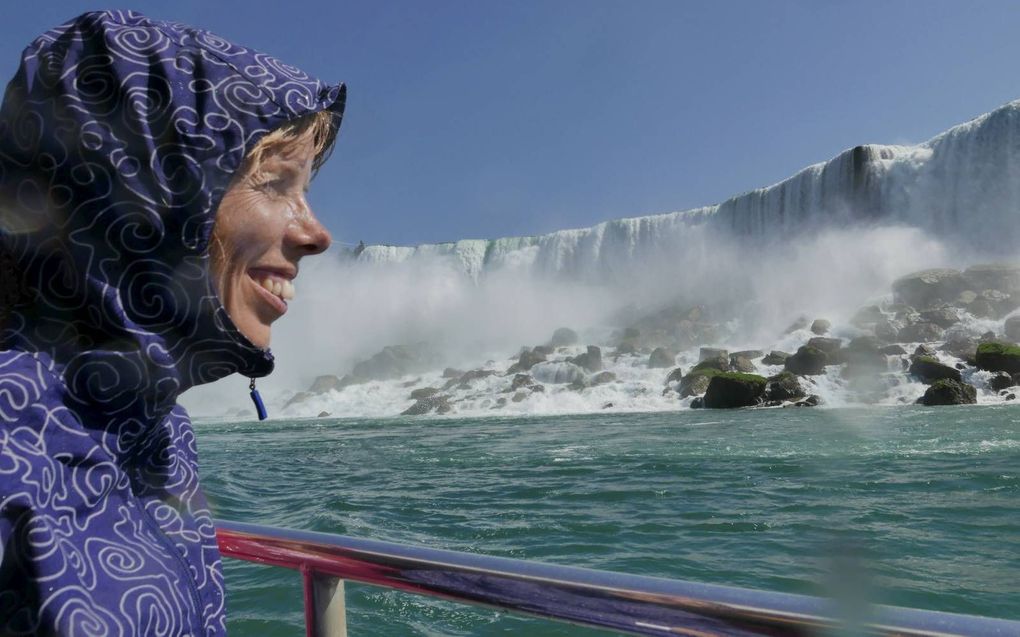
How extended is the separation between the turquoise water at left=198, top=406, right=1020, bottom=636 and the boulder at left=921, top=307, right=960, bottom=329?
10987 mm

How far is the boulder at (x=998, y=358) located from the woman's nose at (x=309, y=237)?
2161cm

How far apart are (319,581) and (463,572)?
33 centimetres

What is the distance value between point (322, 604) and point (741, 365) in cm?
2409

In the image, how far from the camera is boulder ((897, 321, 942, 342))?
76.8ft

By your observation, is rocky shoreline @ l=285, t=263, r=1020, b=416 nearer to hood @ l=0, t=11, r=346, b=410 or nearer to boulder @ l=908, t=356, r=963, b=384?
boulder @ l=908, t=356, r=963, b=384

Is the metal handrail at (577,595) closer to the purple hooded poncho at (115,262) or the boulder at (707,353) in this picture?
the purple hooded poncho at (115,262)

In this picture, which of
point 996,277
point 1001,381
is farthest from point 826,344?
point 996,277

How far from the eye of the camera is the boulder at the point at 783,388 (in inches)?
785

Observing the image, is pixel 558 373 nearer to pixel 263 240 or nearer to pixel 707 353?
pixel 707 353

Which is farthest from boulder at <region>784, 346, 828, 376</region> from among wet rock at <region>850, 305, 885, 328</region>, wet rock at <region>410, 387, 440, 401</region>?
wet rock at <region>410, 387, 440, 401</region>

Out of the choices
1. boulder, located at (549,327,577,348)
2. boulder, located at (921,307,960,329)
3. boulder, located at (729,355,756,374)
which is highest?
boulder, located at (549,327,577,348)

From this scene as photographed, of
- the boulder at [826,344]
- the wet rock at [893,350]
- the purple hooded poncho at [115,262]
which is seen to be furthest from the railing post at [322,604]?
the boulder at [826,344]

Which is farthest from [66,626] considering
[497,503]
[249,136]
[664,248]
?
[664,248]

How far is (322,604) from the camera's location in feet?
3.95
